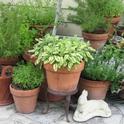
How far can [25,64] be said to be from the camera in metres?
4.07

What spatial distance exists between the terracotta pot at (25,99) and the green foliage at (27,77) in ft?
0.21

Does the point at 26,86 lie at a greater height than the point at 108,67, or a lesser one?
lesser

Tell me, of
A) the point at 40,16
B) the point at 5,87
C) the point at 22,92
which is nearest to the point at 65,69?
the point at 22,92

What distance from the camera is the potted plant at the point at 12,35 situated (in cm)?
393

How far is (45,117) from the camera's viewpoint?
372 centimetres

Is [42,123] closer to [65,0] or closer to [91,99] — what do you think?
[91,99]

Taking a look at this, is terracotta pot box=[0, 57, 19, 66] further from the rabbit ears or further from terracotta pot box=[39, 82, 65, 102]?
the rabbit ears

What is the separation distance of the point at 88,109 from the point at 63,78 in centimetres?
46

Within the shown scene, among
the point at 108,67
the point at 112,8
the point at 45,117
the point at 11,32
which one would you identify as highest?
the point at 112,8

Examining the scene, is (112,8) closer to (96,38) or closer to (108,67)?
(96,38)

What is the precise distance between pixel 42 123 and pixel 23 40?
3.51ft

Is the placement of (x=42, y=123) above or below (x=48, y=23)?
below

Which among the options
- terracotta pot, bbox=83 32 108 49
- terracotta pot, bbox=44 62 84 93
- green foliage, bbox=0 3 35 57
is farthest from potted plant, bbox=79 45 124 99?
green foliage, bbox=0 3 35 57

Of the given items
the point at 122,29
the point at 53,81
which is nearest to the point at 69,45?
the point at 53,81
